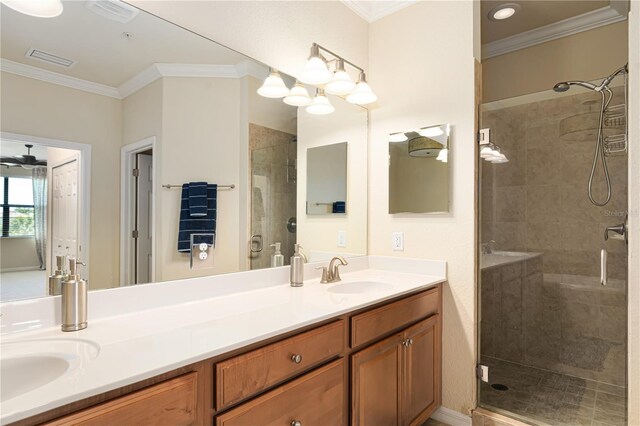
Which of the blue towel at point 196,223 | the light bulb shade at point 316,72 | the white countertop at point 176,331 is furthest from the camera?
the light bulb shade at point 316,72

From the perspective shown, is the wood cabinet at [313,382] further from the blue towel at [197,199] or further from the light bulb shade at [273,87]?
the light bulb shade at [273,87]

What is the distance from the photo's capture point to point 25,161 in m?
1.15

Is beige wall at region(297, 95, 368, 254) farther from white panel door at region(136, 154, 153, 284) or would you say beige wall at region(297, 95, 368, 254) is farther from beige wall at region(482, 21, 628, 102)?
beige wall at region(482, 21, 628, 102)

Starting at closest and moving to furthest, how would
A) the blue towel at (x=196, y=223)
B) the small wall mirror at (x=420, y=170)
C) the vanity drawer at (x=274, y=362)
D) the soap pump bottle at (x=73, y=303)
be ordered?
the vanity drawer at (x=274, y=362), the soap pump bottle at (x=73, y=303), the blue towel at (x=196, y=223), the small wall mirror at (x=420, y=170)

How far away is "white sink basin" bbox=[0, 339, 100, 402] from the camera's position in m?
0.88

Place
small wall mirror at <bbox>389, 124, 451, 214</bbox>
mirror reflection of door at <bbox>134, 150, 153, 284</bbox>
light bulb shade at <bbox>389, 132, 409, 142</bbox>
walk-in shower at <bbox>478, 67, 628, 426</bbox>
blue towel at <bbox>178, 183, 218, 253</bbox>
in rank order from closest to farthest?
mirror reflection of door at <bbox>134, 150, 153, 284</bbox> → blue towel at <bbox>178, 183, 218, 253</bbox> → walk-in shower at <bbox>478, 67, 628, 426</bbox> → small wall mirror at <bbox>389, 124, 451, 214</bbox> → light bulb shade at <bbox>389, 132, 409, 142</bbox>

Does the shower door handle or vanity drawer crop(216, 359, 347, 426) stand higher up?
the shower door handle

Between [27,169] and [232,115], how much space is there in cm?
81

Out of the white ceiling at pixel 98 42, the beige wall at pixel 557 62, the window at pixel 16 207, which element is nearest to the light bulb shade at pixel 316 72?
the white ceiling at pixel 98 42

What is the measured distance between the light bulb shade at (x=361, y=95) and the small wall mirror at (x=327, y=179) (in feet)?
0.97

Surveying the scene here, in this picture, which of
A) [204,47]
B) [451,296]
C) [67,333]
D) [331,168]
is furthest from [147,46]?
[451,296]

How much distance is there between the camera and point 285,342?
1162 millimetres

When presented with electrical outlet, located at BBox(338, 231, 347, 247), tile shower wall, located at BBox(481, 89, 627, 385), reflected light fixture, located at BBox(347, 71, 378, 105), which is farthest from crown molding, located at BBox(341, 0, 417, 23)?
electrical outlet, located at BBox(338, 231, 347, 247)

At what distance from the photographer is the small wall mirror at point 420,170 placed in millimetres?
2125
